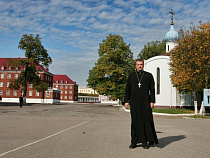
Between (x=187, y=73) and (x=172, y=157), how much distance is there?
62.2 ft

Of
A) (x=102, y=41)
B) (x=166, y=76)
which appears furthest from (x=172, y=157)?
(x=102, y=41)

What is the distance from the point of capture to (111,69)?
1785 inches

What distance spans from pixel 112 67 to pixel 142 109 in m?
39.3

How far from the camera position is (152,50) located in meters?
62.3

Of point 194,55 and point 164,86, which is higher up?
point 194,55

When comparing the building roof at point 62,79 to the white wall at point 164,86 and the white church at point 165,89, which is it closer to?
the white church at point 165,89

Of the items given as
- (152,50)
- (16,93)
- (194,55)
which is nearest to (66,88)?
(16,93)

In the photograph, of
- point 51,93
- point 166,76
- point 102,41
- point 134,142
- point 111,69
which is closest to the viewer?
point 134,142

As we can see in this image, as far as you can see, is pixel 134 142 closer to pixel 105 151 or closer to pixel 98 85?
pixel 105 151

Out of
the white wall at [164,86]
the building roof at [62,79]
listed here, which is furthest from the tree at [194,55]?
the building roof at [62,79]

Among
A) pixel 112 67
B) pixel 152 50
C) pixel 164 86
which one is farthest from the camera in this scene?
pixel 152 50

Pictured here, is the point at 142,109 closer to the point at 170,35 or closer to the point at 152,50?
the point at 170,35

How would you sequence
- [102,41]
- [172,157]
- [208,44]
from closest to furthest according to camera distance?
1. [172,157]
2. [208,44]
3. [102,41]

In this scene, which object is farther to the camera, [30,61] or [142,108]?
[30,61]
